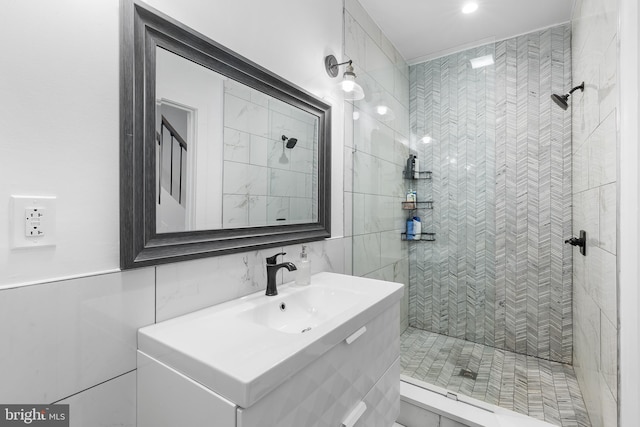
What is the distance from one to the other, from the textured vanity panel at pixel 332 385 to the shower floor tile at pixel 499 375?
828 millimetres

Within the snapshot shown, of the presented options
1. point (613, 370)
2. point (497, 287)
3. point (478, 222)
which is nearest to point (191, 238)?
point (613, 370)

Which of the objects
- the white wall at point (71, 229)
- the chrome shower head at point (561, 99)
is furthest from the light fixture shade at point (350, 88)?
the chrome shower head at point (561, 99)

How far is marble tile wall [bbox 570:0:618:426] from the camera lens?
1.18 m

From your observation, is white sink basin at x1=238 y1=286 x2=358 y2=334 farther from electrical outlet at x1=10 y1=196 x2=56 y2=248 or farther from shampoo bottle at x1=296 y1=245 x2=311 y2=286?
electrical outlet at x1=10 y1=196 x2=56 y2=248

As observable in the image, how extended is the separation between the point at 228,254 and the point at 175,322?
286 millimetres

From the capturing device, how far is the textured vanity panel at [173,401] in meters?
0.64

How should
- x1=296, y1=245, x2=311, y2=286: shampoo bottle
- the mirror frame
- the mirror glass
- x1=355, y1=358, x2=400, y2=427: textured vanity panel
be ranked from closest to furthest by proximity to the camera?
the mirror frame, the mirror glass, x1=355, y1=358, x2=400, y2=427: textured vanity panel, x1=296, y1=245, x2=311, y2=286: shampoo bottle

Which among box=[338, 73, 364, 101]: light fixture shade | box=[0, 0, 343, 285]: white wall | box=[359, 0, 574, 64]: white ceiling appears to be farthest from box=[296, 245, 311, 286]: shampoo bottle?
box=[359, 0, 574, 64]: white ceiling

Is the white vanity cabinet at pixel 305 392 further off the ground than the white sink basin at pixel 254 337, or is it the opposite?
the white sink basin at pixel 254 337

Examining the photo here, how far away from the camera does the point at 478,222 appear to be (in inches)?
87.4

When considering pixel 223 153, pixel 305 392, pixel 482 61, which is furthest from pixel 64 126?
pixel 482 61

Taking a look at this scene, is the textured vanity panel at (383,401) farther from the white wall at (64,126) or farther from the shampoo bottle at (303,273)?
the white wall at (64,126)

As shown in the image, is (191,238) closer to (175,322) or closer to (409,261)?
(175,322)

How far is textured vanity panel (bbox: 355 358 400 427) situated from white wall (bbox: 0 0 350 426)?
705mm
